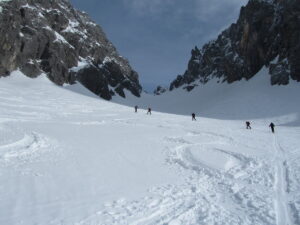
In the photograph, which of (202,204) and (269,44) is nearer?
(202,204)

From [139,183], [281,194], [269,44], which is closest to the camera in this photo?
[281,194]

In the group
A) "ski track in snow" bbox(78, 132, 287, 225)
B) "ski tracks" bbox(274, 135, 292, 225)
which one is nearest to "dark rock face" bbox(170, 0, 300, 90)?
"ski tracks" bbox(274, 135, 292, 225)

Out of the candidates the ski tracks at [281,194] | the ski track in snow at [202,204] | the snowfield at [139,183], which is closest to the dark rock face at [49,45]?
the snowfield at [139,183]

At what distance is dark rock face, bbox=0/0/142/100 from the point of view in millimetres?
66625

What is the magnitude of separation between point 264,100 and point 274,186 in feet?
167

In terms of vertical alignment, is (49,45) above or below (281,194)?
above

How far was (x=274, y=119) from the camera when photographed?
44.2 m

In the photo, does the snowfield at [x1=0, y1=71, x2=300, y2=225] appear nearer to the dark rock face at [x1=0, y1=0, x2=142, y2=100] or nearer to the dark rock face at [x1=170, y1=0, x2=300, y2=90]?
the dark rock face at [x1=170, y1=0, x2=300, y2=90]

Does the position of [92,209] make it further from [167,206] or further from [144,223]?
[167,206]

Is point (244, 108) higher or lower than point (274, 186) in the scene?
higher

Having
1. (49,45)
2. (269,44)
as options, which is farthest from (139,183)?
(49,45)

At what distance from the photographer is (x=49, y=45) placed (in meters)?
78.9

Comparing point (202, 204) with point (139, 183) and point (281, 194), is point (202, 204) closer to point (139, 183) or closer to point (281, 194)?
point (139, 183)

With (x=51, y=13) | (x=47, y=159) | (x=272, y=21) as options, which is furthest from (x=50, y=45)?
(x=47, y=159)
